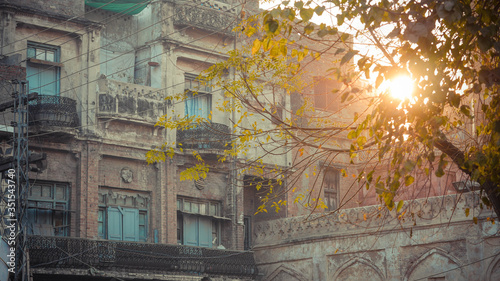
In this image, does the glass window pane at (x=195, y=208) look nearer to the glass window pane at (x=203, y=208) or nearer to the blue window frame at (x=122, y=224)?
the glass window pane at (x=203, y=208)

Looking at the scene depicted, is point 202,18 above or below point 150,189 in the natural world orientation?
above

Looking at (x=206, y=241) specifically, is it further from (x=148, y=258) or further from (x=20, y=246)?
(x=20, y=246)

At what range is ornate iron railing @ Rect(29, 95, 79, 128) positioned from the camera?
21.5m

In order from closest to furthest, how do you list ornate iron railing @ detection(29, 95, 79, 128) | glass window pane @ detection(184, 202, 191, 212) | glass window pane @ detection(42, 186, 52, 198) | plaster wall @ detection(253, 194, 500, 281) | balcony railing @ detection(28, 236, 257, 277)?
balcony railing @ detection(28, 236, 257, 277), plaster wall @ detection(253, 194, 500, 281), ornate iron railing @ detection(29, 95, 79, 128), glass window pane @ detection(42, 186, 52, 198), glass window pane @ detection(184, 202, 191, 212)

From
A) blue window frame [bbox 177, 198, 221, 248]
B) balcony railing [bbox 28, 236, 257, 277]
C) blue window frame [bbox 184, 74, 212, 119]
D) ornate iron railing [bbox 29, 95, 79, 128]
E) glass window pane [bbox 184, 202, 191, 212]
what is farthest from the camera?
blue window frame [bbox 184, 74, 212, 119]

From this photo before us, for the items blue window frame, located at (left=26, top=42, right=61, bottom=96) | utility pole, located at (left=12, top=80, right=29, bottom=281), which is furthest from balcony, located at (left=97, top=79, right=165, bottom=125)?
utility pole, located at (left=12, top=80, right=29, bottom=281)

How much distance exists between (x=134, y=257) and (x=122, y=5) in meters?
7.79

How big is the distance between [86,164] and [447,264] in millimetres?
10566

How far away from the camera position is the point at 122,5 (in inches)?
962

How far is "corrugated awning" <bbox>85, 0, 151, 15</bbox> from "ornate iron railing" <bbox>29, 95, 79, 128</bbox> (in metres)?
3.46

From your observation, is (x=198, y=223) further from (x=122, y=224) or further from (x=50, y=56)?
(x=50, y=56)

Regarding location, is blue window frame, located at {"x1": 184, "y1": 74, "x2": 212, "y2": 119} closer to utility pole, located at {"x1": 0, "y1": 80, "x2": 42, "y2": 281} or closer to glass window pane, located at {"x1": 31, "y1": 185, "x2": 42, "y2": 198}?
glass window pane, located at {"x1": 31, "y1": 185, "x2": 42, "y2": 198}

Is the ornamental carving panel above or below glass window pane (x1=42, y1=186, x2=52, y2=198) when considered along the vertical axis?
above

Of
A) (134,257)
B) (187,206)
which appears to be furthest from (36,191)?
(187,206)
